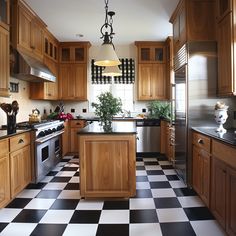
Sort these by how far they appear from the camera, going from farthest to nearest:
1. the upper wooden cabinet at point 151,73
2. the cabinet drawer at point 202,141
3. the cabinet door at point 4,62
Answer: the upper wooden cabinet at point 151,73 → the cabinet door at point 4,62 → the cabinet drawer at point 202,141

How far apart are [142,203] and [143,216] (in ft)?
1.09

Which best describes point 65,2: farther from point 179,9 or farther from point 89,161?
point 89,161

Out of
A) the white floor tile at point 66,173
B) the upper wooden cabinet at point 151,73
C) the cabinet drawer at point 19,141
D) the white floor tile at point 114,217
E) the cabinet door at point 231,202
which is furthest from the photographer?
the upper wooden cabinet at point 151,73

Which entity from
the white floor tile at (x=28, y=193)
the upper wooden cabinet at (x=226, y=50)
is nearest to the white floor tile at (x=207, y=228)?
the upper wooden cabinet at (x=226, y=50)

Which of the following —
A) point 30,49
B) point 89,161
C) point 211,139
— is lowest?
point 89,161

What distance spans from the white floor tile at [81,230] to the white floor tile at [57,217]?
14cm

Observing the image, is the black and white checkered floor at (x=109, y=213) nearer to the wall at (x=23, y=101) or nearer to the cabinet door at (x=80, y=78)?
the wall at (x=23, y=101)

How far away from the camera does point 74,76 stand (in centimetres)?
601

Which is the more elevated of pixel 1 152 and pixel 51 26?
pixel 51 26

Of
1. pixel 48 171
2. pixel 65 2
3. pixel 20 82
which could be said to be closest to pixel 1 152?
pixel 48 171

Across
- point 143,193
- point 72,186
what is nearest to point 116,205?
point 143,193

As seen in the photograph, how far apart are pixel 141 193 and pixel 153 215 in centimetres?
64

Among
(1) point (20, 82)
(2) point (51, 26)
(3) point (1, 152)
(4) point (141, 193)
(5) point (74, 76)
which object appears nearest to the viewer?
(3) point (1, 152)

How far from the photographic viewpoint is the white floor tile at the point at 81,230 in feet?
7.26
